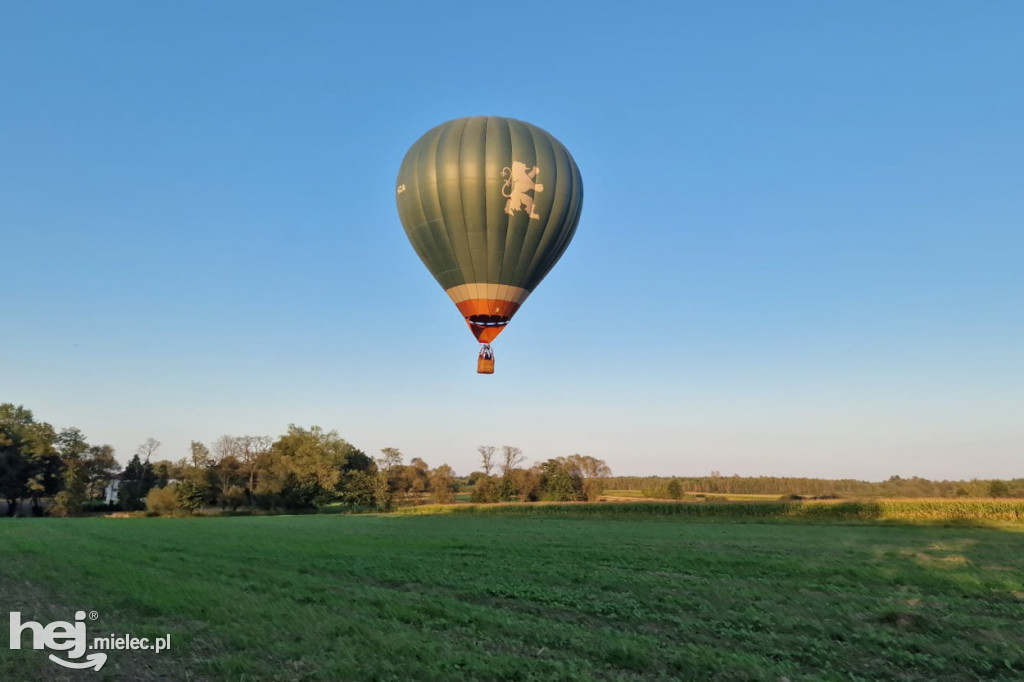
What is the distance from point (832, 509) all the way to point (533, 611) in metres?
49.2

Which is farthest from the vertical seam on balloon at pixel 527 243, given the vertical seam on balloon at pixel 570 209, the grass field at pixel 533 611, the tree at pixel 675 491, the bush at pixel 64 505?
the bush at pixel 64 505

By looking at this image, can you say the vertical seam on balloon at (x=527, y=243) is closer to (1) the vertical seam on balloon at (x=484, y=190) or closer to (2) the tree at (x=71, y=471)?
(1) the vertical seam on balloon at (x=484, y=190)

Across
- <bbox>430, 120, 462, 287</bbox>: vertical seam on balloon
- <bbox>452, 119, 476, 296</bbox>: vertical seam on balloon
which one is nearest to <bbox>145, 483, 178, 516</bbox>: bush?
<bbox>430, 120, 462, 287</bbox>: vertical seam on balloon

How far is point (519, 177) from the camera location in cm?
2923

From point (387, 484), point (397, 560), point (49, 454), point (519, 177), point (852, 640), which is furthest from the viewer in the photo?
point (387, 484)

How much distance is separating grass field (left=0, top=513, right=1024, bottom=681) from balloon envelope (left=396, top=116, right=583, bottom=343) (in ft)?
38.6

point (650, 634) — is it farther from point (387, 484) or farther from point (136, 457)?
point (136, 457)

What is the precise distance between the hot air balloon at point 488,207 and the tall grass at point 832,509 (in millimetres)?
35246

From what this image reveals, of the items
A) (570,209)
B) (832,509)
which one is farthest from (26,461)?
(832,509)

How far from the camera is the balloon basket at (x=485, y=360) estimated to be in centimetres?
3209

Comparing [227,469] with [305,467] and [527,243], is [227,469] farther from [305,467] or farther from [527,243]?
[527,243]

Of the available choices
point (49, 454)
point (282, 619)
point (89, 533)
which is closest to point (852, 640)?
point (282, 619)

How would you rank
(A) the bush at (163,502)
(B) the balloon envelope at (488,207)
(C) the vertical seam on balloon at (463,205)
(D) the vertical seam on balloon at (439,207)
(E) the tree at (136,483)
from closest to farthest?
(B) the balloon envelope at (488,207) < (C) the vertical seam on balloon at (463,205) < (D) the vertical seam on balloon at (439,207) < (A) the bush at (163,502) < (E) the tree at (136,483)

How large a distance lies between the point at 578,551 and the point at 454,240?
46.8ft
